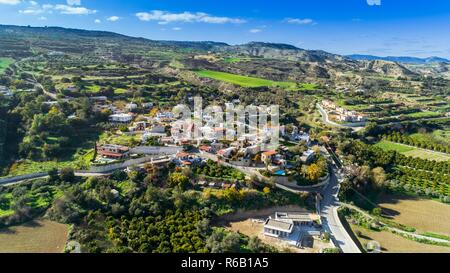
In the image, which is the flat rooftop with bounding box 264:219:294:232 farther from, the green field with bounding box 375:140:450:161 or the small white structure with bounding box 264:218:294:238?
Answer: the green field with bounding box 375:140:450:161

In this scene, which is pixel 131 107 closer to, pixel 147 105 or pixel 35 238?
pixel 147 105

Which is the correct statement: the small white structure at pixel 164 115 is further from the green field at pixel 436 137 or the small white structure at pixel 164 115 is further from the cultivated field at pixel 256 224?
the green field at pixel 436 137

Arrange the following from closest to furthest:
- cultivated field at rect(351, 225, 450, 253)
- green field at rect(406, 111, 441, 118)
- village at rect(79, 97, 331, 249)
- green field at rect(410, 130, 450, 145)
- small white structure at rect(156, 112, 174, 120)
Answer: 1. cultivated field at rect(351, 225, 450, 253)
2. village at rect(79, 97, 331, 249)
3. small white structure at rect(156, 112, 174, 120)
4. green field at rect(410, 130, 450, 145)
5. green field at rect(406, 111, 441, 118)

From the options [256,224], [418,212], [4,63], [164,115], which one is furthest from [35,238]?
[4,63]

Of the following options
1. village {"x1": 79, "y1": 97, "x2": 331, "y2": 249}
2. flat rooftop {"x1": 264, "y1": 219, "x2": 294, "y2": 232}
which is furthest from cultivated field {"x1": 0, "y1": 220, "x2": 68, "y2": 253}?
flat rooftop {"x1": 264, "y1": 219, "x2": 294, "y2": 232}

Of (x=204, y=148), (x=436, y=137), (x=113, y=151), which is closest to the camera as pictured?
(x=113, y=151)

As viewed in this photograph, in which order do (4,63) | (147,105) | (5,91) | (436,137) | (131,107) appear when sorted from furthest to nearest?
(4,63) < (436,137) < (147,105) < (5,91) < (131,107)
